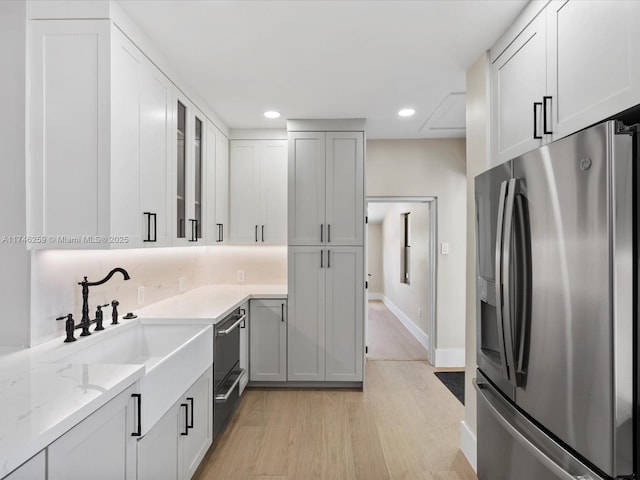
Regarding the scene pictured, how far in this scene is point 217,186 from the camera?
353 centimetres

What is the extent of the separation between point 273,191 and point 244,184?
0.32 m

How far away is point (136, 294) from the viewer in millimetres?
2654

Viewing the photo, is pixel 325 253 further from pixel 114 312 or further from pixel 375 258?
pixel 375 258

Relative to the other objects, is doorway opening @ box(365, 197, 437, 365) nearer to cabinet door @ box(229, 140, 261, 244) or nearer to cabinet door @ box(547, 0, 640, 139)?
cabinet door @ box(229, 140, 261, 244)

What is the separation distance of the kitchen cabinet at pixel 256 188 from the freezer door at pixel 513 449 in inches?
101

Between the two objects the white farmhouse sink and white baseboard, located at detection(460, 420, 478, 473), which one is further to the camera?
white baseboard, located at detection(460, 420, 478, 473)

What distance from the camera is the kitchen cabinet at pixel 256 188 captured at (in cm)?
391

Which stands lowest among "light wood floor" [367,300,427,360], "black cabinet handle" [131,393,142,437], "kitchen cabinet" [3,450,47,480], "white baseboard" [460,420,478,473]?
"light wood floor" [367,300,427,360]

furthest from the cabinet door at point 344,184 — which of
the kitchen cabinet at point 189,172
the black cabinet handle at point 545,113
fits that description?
the black cabinet handle at point 545,113

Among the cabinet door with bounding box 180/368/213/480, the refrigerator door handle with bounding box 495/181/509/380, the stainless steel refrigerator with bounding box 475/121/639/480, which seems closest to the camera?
the stainless steel refrigerator with bounding box 475/121/639/480

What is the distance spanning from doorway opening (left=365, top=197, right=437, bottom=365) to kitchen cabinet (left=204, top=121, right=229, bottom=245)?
1439 millimetres

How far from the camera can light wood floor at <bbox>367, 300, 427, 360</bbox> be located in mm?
4715

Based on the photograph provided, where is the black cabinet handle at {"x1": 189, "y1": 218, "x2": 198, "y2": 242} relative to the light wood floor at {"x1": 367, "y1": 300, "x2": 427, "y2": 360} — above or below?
above

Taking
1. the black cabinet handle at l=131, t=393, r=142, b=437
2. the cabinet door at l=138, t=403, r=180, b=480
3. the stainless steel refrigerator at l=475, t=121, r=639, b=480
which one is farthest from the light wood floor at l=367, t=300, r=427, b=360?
the black cabinet handle at l=131, t=393, r=142, b=437
